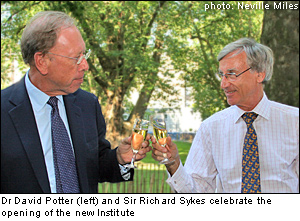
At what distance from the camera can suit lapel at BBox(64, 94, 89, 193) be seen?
2566 mm

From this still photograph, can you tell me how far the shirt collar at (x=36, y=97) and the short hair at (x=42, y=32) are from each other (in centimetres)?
19

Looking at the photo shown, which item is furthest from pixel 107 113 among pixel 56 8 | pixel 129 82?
pixel 56 8

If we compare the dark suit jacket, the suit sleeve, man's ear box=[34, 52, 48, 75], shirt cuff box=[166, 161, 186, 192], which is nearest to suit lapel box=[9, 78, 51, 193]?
the dark suit jacket

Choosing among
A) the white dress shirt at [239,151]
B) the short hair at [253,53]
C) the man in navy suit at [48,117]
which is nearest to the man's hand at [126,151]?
the man in navy suit at [48,117]

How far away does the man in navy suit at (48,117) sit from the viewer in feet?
7.67

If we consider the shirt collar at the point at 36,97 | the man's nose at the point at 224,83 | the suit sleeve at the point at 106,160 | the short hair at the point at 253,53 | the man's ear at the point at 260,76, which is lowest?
the suit sleeve at the point at 106,160

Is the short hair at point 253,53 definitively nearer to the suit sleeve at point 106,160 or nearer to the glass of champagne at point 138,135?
the glass of champagne at point 138,135

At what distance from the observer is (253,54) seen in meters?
3.40

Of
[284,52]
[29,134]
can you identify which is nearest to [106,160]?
[29,134]

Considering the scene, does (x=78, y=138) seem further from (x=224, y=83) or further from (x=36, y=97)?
(x=224, y=83)

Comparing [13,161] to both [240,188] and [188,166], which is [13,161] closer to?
[188,166]

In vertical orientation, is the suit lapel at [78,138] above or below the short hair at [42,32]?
below

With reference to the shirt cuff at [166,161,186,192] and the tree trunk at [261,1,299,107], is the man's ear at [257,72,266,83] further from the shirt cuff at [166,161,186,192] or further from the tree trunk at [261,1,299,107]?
the tree trunk at [261,1,299,107]

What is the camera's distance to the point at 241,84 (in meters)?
3.29
